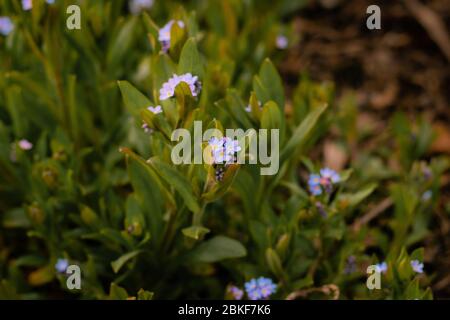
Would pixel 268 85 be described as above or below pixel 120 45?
below

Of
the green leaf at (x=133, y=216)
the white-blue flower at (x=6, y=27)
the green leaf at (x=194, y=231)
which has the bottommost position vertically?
the green leaf at (x=194, y=231)

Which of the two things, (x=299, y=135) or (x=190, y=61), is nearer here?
(x=190, y=61)

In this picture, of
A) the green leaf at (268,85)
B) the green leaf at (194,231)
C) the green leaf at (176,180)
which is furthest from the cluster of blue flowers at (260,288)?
Answer: the green leaf at (268,85)

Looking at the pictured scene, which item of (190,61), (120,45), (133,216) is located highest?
(120,45)

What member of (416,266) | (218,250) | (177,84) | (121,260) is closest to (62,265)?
(121,260)

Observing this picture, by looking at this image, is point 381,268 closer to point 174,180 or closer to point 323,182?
point 323,182

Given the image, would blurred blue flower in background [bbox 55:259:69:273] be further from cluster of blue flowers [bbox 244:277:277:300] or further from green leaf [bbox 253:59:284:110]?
green leaf [bbox 253:59:284:110]

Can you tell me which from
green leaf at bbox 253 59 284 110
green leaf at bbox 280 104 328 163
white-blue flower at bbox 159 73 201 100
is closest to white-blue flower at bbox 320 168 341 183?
green leaf at bbox 280 104 328 163

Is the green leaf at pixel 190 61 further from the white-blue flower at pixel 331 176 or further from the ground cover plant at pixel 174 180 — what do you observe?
the white-blue flower at pixel 331 176
